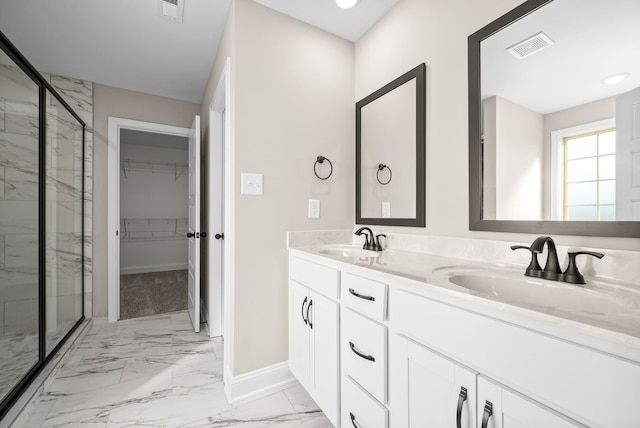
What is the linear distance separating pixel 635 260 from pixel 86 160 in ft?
12.7

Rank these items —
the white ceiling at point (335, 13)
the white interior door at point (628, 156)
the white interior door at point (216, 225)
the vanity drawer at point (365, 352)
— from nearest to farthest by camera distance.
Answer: the white interior door at point (628, 156) < the vanity drawer at point (365, 352) < the white ceiling at point (335, 13) < the white interior door at point (216, 225)

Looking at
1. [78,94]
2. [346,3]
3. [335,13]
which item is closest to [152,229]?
[78,94]

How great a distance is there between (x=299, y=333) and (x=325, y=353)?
0.30 m

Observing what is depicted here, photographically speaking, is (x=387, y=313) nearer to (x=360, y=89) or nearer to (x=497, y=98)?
(x=497, y=98)

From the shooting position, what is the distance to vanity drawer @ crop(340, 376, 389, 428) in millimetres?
1049

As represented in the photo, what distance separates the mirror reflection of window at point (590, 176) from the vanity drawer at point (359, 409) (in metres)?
1.02

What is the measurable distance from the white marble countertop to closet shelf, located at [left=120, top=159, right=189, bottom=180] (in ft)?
17.1

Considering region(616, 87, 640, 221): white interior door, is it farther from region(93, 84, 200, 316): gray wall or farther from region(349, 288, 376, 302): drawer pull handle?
region(93, 84, 200, 316): gray wall

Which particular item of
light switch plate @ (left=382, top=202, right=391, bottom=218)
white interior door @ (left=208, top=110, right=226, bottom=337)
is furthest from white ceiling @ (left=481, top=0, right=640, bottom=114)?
white interior door @ (left=208, top=110, right=226, bottom=337)

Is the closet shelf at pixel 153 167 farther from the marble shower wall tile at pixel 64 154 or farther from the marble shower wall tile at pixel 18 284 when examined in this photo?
the marble shower wall tile at pixel 18 284

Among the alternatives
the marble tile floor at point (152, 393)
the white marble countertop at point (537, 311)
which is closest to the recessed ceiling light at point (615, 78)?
the white marble countertop at point (537, 311)

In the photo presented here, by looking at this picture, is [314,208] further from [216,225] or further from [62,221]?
[62,221]

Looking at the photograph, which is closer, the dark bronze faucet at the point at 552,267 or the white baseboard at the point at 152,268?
the dark bronze faucet at the point at 552,267

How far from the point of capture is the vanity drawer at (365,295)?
1.05m
